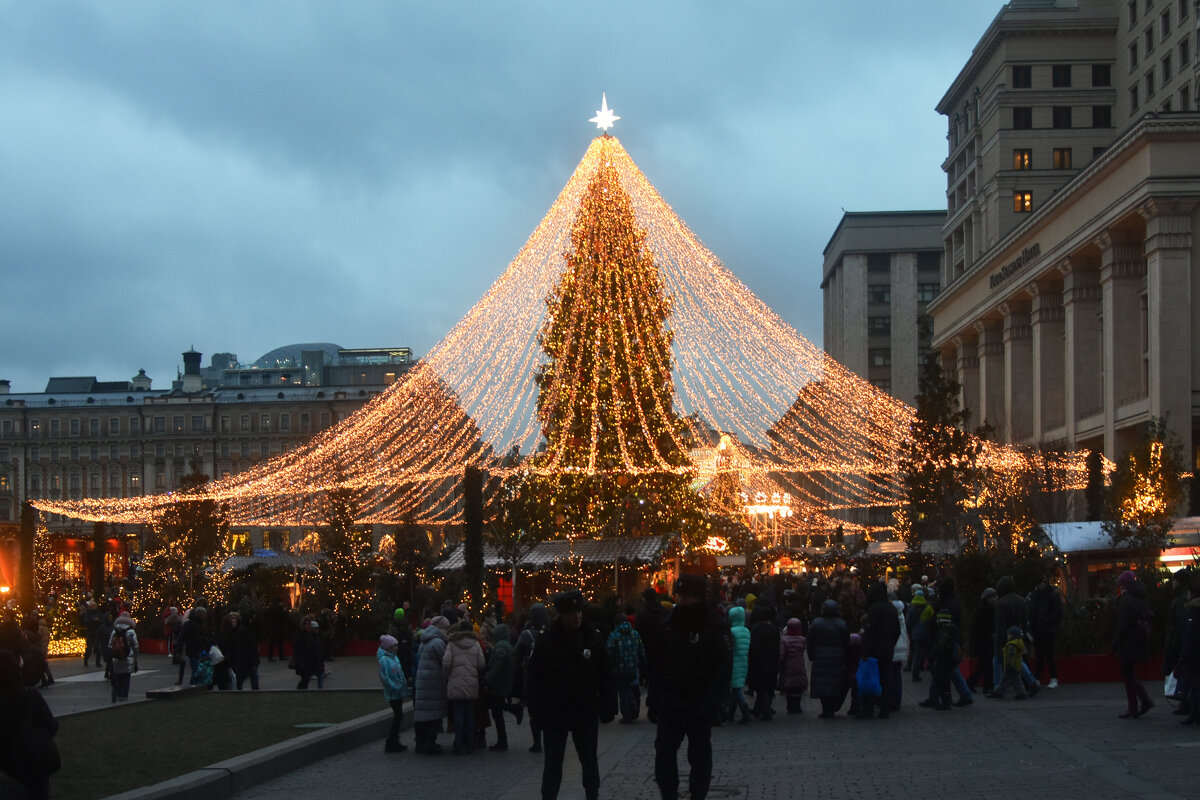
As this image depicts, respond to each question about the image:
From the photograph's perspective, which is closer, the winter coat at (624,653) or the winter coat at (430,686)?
the winter coat at (430,686)

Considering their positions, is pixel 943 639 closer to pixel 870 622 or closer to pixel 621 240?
pixel 870 622

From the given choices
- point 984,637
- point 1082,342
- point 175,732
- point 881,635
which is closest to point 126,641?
point 175,732

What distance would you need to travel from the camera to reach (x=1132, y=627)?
16.3m

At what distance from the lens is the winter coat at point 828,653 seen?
726 inches

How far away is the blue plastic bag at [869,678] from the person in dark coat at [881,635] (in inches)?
2.7

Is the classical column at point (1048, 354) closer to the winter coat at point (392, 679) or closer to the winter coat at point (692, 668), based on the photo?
the winter coat at point (392, 679)

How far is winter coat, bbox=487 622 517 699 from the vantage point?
53.7 feet

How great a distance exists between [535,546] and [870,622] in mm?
22738

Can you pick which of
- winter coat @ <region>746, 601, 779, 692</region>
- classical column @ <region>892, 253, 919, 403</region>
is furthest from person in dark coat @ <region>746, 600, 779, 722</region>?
classical column @ <region>892, 253, 919, 403</region>

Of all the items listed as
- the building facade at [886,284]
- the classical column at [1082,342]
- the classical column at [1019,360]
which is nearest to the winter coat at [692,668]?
the classical column at [1082,342]

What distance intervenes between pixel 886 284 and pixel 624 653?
371 feet

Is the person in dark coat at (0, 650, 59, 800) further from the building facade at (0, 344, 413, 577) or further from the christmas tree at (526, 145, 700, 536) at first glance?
the building facade at (0, 344, 413, 577)

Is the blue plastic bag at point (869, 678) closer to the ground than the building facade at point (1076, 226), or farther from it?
closer to the ground

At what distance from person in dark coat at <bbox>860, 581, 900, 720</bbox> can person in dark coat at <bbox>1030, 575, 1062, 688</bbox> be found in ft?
11.8
